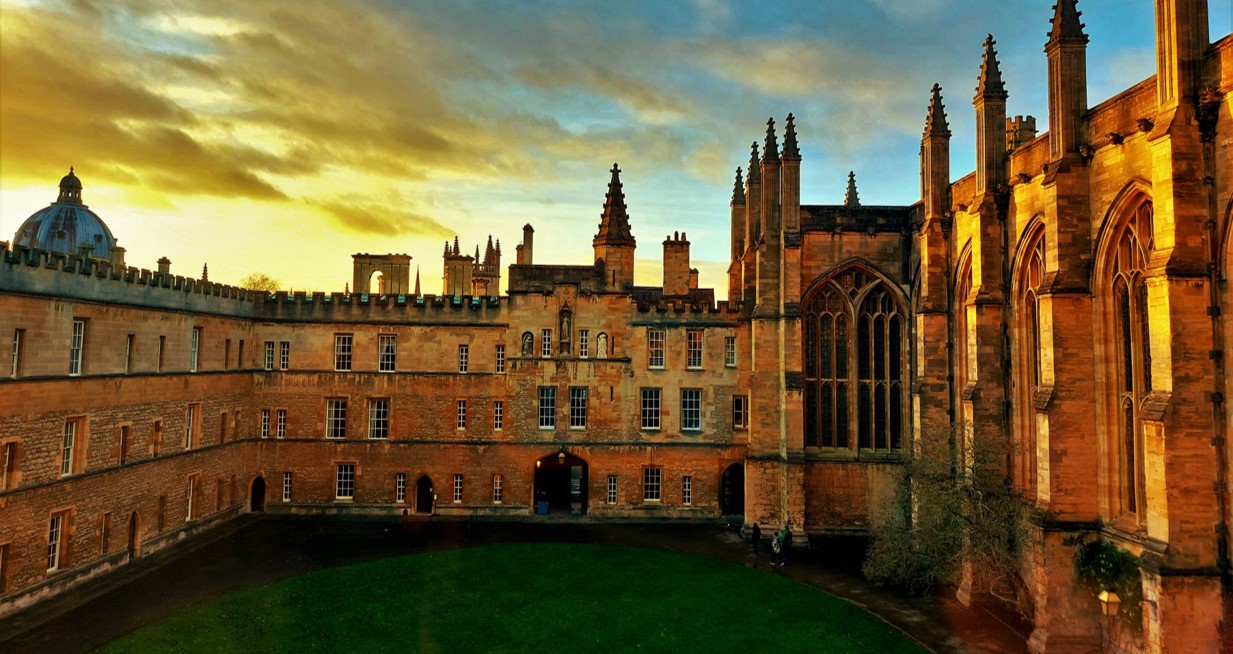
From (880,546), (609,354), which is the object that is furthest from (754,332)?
(880,546)

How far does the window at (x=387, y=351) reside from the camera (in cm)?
3356

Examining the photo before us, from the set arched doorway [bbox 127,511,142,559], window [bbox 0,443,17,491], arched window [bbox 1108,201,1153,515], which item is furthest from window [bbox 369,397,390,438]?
arched window [bbox 1108,201,1153,515]

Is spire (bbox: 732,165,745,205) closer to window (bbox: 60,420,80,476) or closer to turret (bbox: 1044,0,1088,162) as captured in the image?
turret (bbox: 1044,0,1088,162)

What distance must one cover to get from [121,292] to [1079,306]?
30216 millimetres

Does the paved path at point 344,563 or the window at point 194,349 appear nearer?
the paved path at point 344,563

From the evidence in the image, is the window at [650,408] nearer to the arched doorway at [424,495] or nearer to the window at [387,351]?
the arched doorway at [424,495]

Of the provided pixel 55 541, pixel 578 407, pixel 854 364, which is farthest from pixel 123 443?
pixel 854 364

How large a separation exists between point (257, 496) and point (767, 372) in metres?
25.0

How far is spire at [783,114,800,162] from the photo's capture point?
28406 millimetres

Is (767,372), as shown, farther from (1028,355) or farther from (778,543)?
(1028,355)

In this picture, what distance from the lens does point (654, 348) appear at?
33.1 meters

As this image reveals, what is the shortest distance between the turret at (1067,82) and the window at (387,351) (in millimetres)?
27734

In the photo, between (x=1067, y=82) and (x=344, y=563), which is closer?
(x=1067, y=82)

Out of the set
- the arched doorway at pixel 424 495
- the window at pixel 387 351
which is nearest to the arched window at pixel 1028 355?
the arched doorway at pixel 424 495
